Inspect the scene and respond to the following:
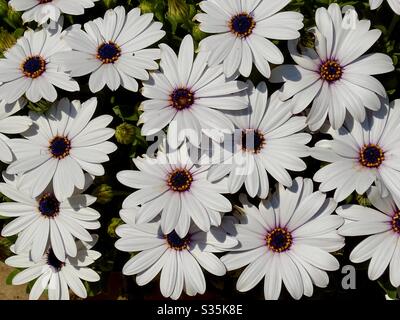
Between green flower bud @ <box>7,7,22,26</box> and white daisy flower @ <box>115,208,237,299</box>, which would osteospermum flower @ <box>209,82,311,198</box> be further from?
green flower bud @ <box>7,7,22,26</box>

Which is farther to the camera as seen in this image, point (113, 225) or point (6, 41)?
point (6, 41)

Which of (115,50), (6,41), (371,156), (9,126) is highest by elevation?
(6,41)

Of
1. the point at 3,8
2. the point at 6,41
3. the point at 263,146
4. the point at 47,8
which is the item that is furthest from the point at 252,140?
the point at 3,8

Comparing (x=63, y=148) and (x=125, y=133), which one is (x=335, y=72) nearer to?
(x=125, y=133)

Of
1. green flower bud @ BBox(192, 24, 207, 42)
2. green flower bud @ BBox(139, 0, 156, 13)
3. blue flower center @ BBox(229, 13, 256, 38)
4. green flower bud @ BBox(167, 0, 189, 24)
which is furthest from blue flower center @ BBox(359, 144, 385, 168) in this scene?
green flower bud @ BBox(139, 0, 156, 13)

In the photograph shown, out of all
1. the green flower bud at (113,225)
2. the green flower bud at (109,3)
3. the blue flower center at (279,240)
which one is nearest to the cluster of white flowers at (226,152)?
the blue flower center at (279,240)

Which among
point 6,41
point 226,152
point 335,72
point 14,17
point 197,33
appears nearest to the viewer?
point 226,152

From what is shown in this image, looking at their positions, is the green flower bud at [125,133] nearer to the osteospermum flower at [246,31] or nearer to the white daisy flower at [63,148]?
the white daisy flower at [63,148]
